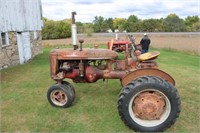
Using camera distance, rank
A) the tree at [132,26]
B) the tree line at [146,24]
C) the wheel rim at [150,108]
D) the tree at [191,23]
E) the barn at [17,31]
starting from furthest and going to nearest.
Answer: the tree at [191,23]
the tree line at [146,24]
the tree at [132,26]
the barn at [17,31]
the wheel rim at [150,108]

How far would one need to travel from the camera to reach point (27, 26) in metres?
14.5

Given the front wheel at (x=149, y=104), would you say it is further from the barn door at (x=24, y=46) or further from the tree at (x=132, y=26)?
→ the tree at (x=132, y=26)

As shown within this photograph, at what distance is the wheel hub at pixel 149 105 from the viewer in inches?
177

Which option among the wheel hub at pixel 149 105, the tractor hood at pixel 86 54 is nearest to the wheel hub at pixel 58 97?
the tractor hood at pixel 86 54

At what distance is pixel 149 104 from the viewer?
14.7ft

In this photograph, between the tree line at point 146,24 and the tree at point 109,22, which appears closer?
the tree line at point 146,24

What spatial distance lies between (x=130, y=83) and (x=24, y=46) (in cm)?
1066

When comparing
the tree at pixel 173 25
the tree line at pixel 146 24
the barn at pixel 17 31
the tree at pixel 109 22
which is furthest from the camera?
the tree at pixel 173 25

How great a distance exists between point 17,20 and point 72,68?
834cm

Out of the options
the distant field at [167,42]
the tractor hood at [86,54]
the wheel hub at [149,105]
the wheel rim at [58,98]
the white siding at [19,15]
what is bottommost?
the distant field at [167,42]

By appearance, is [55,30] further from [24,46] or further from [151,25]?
[151,25]

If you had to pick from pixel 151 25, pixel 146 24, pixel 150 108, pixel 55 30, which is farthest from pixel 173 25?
pixel 150 108

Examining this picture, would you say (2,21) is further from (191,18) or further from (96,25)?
(191,18)

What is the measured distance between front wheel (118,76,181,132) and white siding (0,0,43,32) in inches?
329
